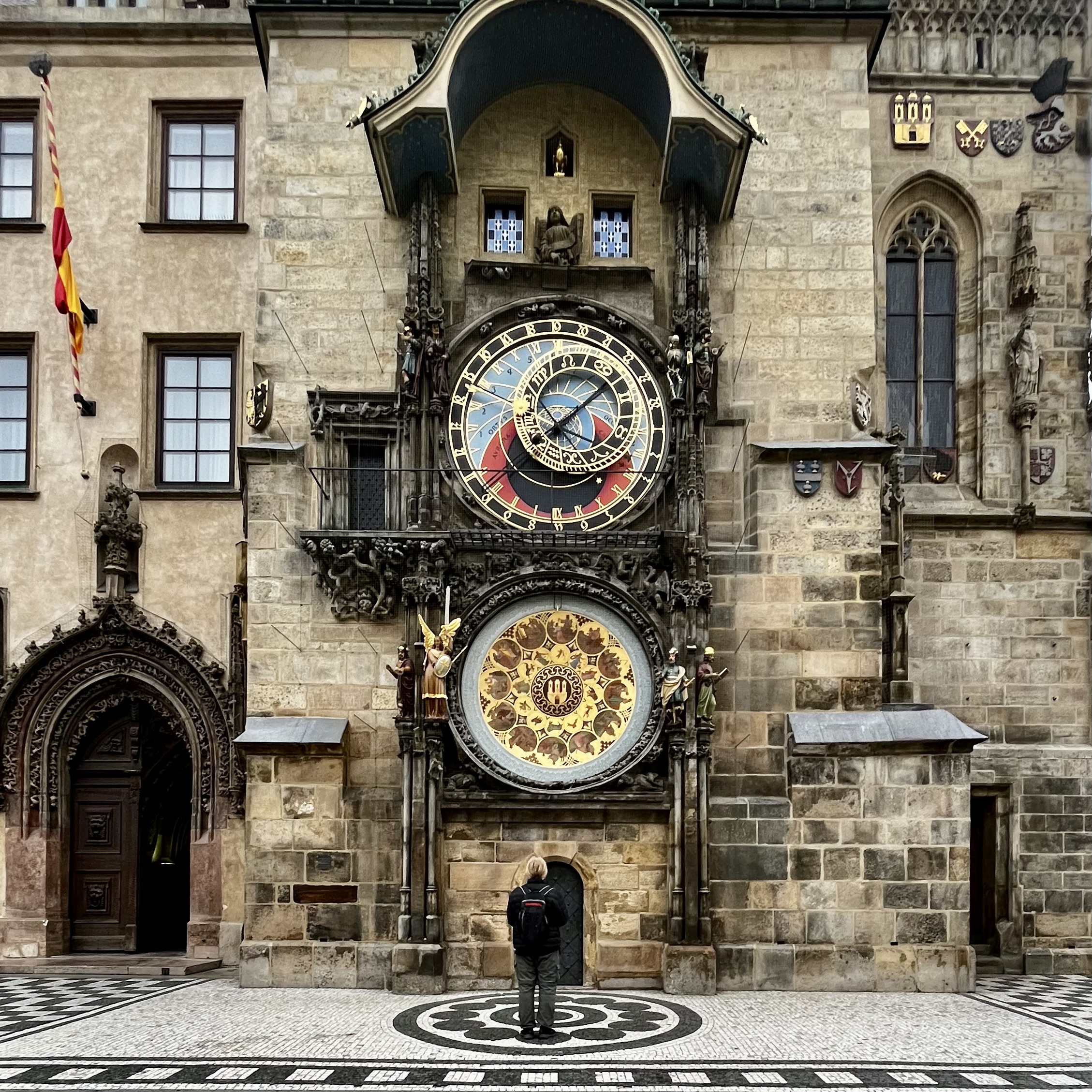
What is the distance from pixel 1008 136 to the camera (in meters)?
15.1

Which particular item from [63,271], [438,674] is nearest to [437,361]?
[438,674]

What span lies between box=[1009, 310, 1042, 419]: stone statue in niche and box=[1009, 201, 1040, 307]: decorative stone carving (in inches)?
10.8

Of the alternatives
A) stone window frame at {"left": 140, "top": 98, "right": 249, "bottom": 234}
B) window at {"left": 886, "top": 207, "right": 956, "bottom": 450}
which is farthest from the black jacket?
stone window frame at {"left": 140, "top": 98, "right": 249, "bottom": 234}

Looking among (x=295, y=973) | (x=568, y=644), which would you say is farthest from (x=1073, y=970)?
(x=295, y=973)

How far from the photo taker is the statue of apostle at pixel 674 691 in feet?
38.3

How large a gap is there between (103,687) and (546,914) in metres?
7.55

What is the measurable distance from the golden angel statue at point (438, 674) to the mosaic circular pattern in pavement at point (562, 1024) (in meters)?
2.56

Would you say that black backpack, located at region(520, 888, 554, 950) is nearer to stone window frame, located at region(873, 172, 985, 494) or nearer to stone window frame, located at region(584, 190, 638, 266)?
stone window frame, located at region(584, 190, 638, 266)

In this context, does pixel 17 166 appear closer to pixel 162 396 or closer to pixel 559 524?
pixel 162 396

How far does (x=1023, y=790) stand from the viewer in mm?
14133

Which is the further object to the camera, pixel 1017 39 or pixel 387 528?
pixel 1017 39

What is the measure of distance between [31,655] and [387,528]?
5.14 metres

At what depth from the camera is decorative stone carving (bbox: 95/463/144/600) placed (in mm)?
14469

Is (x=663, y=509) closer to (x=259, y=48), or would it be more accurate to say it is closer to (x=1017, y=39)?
(x=259, y=48)
